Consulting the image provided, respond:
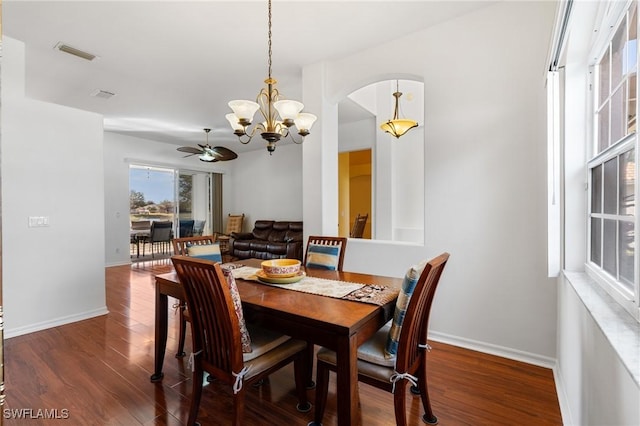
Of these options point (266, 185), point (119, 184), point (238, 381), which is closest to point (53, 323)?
point (238, 381)

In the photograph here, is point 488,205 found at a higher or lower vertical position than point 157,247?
higher

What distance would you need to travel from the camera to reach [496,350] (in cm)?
256

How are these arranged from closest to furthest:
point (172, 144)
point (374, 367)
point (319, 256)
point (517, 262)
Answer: point (374, 367) < point (517, 262) < point (319, 256) < point (172, 144)

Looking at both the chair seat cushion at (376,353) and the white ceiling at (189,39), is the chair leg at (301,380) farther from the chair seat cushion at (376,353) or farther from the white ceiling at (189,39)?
the white ceiling at (189,39)

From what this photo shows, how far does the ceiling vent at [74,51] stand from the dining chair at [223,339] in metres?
2.99

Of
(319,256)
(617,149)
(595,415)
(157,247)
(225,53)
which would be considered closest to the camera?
(595,415)

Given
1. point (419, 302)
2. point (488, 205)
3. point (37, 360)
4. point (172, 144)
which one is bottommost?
point (37, 360)

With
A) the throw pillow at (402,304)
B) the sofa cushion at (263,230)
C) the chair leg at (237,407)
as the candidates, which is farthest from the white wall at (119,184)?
the throw pillow at (402,304)

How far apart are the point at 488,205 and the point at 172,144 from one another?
7232 mm

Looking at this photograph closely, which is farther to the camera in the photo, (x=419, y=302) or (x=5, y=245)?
(x=5, y=245)

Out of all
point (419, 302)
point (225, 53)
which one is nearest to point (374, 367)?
point (419, 302)

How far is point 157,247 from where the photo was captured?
26.4 ft

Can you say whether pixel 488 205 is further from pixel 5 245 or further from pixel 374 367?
pixel 5 245

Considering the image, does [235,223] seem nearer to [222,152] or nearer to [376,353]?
[222,152]
